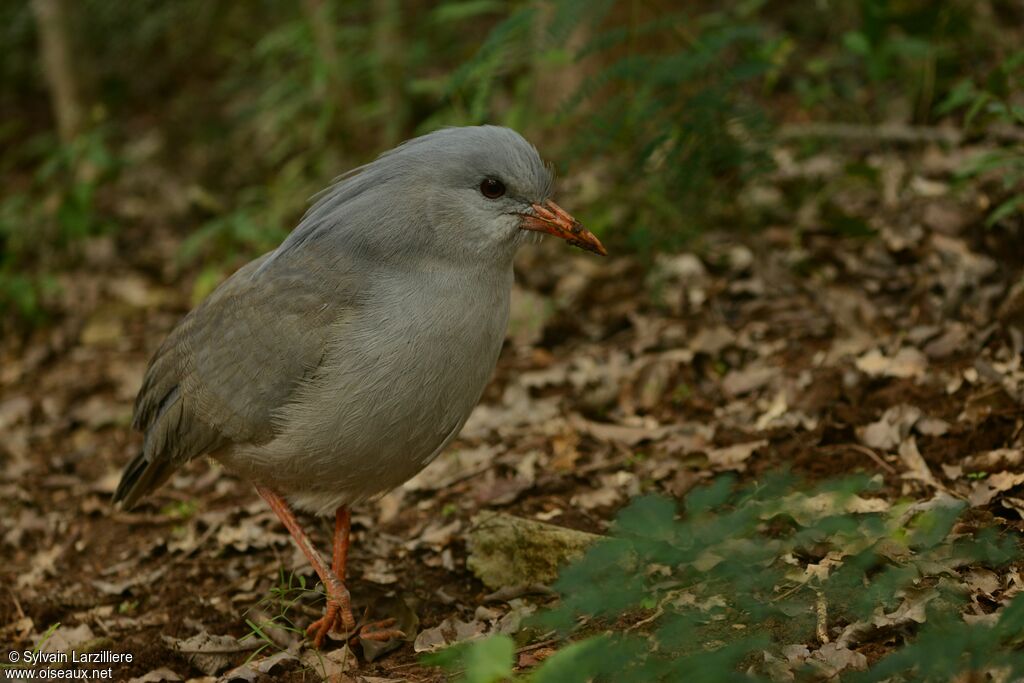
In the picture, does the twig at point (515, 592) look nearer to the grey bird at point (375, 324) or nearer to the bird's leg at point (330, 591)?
the grey bird at point (375, 324)

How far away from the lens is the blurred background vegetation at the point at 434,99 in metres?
6.58

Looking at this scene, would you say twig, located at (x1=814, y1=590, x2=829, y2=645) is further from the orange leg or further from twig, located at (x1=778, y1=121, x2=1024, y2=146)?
twig, located at (x1=778, y1=121, x2=1024, y2=146)

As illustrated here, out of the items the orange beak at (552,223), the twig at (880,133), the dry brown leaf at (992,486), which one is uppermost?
the orange beak at (552,223)

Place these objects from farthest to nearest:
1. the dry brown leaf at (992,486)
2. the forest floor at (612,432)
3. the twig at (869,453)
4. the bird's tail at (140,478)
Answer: the bird's tail at (140,478), the twig at (869,453), the forest floor at (612,432), the dry brown leaf at (992,486)

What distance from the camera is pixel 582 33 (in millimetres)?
8508

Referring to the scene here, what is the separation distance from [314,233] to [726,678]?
105 inches

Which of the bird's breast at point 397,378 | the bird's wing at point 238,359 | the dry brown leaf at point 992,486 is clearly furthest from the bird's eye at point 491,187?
the dry brown leaf at point 992,486

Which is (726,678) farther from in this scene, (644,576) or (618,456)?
(618,456)

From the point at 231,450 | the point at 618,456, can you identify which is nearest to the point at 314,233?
the point at 231,450

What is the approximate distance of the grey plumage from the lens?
170 inches

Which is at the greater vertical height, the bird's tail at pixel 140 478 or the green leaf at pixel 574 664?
the green leaf at pixel 574 664

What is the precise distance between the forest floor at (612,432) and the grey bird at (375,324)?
677mm

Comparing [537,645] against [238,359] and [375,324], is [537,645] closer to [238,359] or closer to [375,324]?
[375,324]

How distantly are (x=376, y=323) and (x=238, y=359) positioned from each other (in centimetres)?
75
